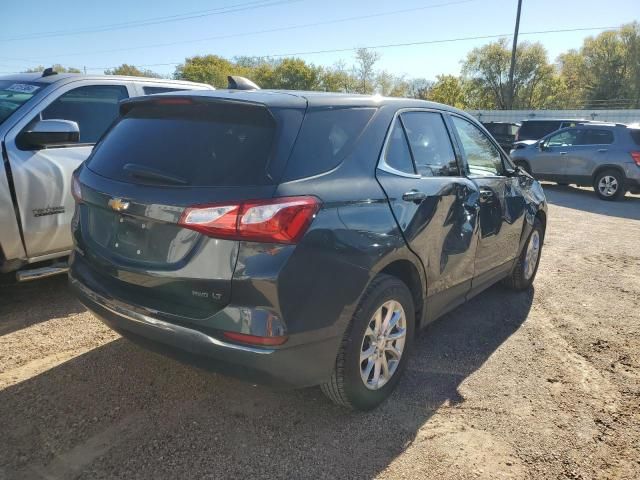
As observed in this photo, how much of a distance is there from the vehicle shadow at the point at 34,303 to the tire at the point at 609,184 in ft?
40.8

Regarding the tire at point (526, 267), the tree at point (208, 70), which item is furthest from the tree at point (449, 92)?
the tire at point (526, 267)

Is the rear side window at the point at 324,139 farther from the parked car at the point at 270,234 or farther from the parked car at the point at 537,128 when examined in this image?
the parked car at the point at 537,128

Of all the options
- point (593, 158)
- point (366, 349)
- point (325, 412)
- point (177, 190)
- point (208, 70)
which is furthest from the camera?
point (208, 70)

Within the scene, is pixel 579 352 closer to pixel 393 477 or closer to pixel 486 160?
pixel 486 160

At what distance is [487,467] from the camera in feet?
8.52

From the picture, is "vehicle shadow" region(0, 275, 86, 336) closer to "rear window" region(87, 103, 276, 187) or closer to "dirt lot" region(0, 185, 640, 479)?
"dirt lot" region(0, 185, 640, 479)

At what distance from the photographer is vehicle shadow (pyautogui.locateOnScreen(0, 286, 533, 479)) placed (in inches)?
97.7

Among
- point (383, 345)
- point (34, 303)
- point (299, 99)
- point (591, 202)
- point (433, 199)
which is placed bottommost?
point (591, 202)

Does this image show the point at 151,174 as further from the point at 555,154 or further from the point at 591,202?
the point at 555,154

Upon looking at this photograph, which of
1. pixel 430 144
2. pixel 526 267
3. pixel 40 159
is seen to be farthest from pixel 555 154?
pixel 40 159


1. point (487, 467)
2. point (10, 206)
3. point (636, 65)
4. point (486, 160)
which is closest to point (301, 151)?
point (487, 467)

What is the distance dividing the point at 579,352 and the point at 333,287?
2.44m

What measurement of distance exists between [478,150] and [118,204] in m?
2.83

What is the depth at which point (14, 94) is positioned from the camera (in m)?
4.40
